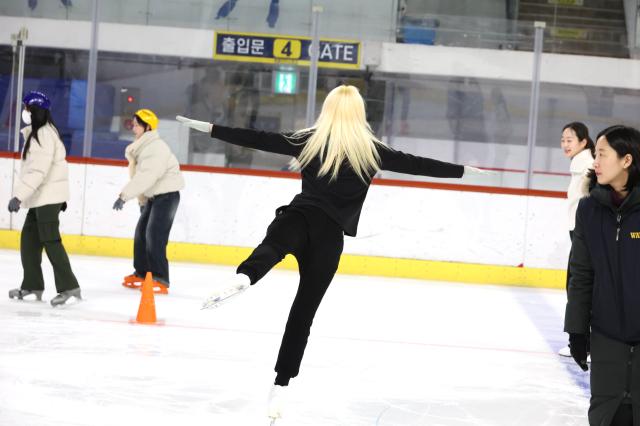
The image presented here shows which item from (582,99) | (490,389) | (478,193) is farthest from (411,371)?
(582,99)

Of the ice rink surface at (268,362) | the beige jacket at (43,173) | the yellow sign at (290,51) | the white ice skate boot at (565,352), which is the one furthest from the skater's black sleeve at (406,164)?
the yellow sign at (290,51)

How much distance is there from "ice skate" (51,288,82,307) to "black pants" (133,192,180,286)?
1019mm

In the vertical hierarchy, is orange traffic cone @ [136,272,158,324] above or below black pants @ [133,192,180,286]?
below

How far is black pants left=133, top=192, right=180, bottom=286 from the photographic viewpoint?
7375 mm

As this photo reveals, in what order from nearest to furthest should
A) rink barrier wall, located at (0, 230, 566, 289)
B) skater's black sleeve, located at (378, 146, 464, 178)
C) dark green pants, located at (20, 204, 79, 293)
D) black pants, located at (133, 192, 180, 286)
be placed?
skater's black sleeve, located at (378, 146, 464, 178) → dark green pants, located at (20, 204, 79, 293) → black pants, located at (133, 192, 180, 286) → rink barrier wall, located at (0, 230, 566, 289)

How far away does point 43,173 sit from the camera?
5953 millimetres

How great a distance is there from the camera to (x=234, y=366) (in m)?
4.91

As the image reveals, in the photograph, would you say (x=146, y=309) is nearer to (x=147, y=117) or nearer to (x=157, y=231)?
(x=157, y=231)

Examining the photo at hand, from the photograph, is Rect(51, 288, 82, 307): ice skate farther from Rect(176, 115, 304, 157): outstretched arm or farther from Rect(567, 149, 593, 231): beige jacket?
Rect(567, 149, 593, 231): beige jacket

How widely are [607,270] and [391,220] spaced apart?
695 cm

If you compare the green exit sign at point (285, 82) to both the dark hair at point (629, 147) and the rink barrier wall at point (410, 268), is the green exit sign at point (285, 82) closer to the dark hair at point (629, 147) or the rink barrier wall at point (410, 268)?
the rink barrier wall at point (410, 268)

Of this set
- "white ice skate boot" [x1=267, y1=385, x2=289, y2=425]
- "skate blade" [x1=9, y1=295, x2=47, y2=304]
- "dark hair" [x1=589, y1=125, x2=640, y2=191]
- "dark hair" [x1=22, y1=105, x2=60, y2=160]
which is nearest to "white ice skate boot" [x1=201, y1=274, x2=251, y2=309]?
"white ice skate boot" [x1=267, y1=385, x2=289, y2=425]

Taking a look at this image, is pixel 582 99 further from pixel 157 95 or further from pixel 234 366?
pixel 234 366

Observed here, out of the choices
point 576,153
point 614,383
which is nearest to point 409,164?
point 614,383
